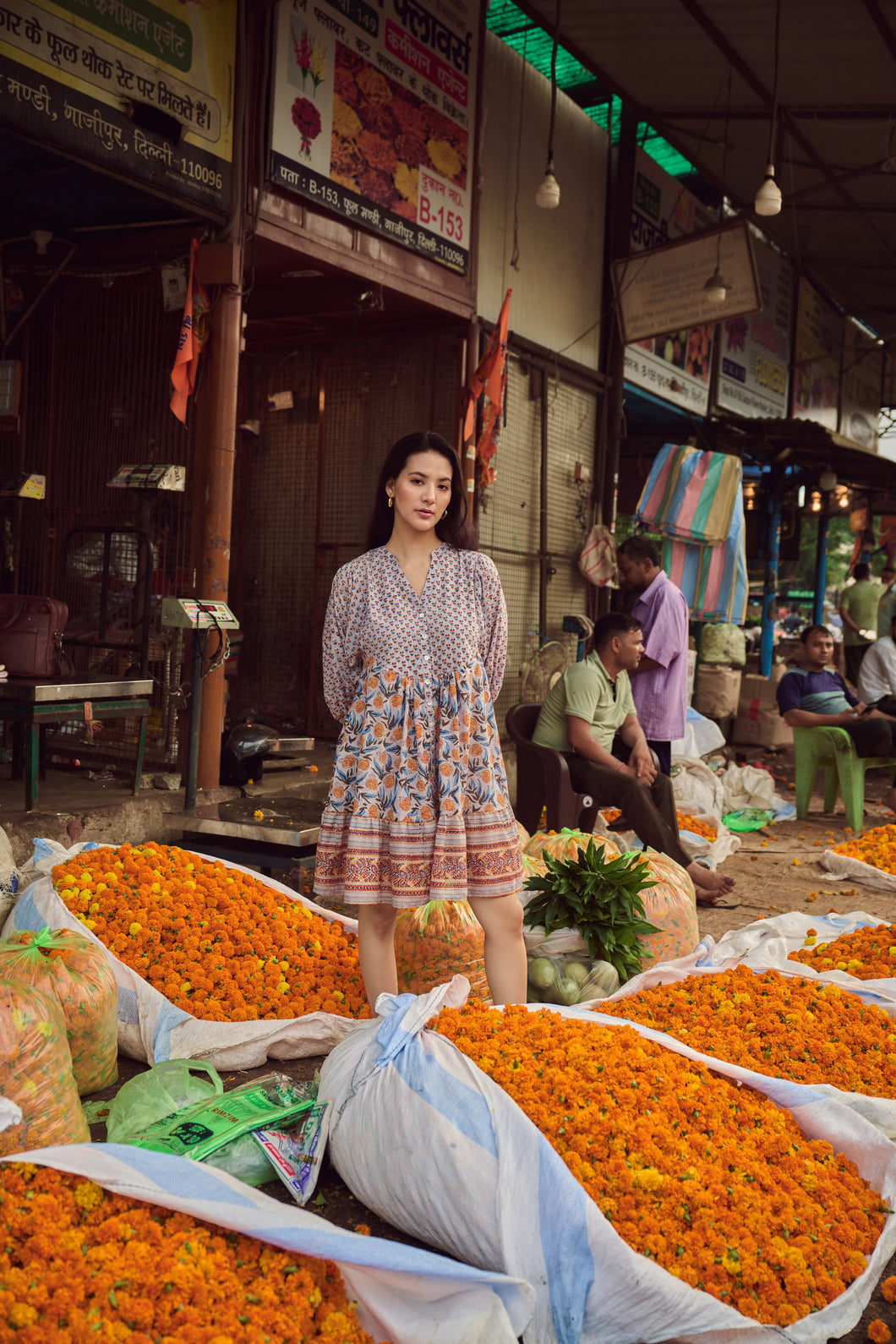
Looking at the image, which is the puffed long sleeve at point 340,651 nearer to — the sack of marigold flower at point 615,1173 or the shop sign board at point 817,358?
the sack of marigold flower at point 615,1173

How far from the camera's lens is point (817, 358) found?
1396 centimetres

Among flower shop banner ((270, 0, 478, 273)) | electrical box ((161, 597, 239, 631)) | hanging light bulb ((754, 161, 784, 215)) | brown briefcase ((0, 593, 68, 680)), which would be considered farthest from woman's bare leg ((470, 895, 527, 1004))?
hanging light bulb ((754, 161, 784, 215))

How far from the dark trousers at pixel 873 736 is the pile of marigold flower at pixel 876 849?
855 mm

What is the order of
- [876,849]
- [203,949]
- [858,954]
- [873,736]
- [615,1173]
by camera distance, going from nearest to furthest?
[615,1173], [203,949], [858,954], [876,849], [873,736]

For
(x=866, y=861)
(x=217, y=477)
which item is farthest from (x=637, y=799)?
(x=217, y=477)

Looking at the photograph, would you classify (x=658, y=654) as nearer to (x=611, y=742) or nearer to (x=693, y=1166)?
(x=611, y=742)

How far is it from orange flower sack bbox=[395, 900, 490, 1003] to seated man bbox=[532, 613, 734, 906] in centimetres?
189

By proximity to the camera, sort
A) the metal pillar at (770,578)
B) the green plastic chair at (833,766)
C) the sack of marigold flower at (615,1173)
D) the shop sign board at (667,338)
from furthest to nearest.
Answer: the metal pillar at (770,578) → the shop sign board at (667,338) → the green plastic chair at (833,766) → the sack of marigold flower at (615,1173)

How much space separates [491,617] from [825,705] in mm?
5448

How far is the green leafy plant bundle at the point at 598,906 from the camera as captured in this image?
3.78 m

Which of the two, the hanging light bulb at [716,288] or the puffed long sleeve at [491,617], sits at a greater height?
the hanging light bulb at [716,288]

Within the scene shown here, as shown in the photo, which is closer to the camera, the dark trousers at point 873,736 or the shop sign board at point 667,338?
the dark trousers at point 873,736

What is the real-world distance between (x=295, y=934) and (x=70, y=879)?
2.71ft

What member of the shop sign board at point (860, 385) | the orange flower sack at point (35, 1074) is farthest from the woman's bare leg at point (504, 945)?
the shop sign board at point (860, 385)
